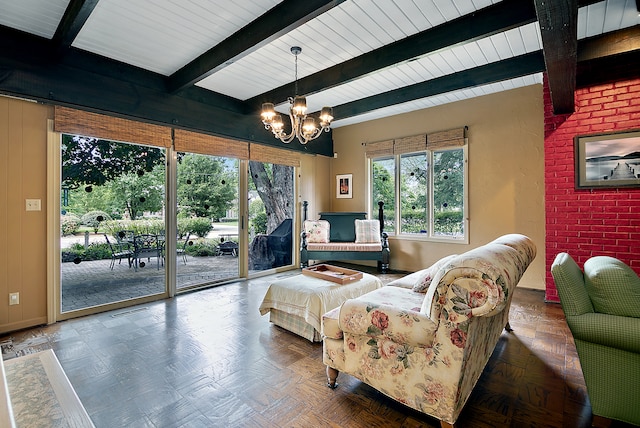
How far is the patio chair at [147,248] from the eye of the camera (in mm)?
3883

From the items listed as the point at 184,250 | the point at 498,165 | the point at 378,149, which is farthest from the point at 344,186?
the point at 184,250

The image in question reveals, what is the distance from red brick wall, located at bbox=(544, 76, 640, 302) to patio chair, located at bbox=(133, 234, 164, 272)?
4.94m

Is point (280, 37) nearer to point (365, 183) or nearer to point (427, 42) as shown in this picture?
point (427, 42)

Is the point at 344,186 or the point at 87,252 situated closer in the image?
the point at 87,252

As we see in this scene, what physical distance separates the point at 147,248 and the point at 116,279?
50cm

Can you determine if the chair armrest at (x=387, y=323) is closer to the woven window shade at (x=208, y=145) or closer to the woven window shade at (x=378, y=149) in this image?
the woven window shade at (x=208, y=145)

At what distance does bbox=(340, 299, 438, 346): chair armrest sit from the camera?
1563 mm

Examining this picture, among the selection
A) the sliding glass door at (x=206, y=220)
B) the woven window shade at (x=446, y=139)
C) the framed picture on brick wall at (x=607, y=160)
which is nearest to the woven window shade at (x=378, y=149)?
the woven window shade at (x=446, y=139)

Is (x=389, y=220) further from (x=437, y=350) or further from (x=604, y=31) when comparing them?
(x=437, y=350)

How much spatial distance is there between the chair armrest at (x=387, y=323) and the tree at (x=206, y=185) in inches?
126

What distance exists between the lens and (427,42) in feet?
9.23

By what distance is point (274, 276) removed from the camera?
517 centimetres

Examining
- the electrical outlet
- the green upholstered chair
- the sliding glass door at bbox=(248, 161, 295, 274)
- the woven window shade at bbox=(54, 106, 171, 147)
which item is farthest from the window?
the electrical outlet

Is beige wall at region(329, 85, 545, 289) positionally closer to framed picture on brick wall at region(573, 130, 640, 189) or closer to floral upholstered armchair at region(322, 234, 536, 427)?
framed picture on brick wall at region(573, 130, 640, 189)
